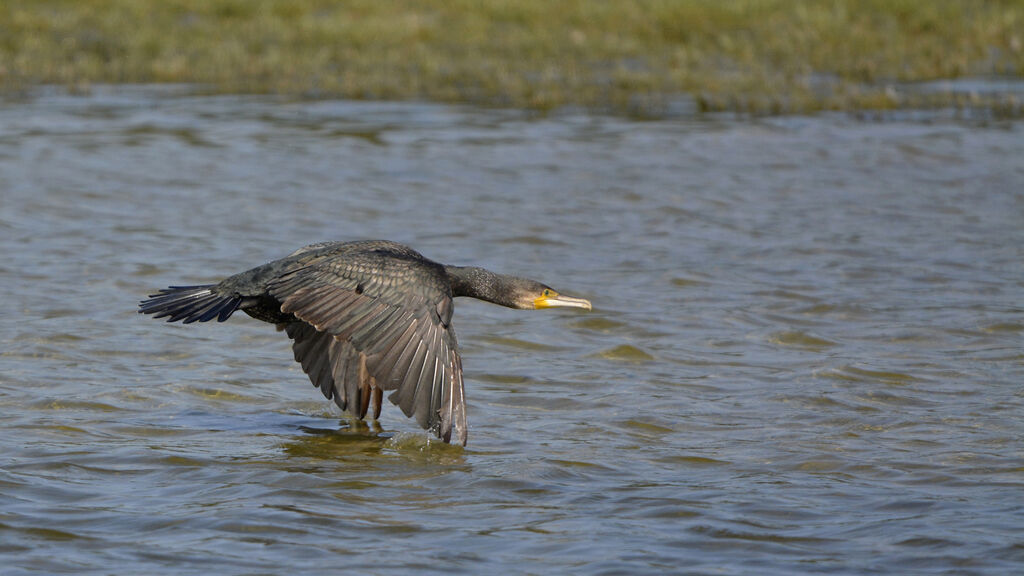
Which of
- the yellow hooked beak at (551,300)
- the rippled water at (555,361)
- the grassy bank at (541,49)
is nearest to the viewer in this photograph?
the rippled water at (555,361)

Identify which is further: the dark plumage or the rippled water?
the dark plumage

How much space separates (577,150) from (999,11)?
970 centimetres

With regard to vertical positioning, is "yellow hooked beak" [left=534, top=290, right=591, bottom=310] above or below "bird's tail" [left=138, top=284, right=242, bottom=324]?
below

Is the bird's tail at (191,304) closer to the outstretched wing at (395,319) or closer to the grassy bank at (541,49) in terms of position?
the outstretched wing at (395,319)

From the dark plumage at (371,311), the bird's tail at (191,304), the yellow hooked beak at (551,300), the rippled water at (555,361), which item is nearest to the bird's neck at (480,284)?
the dark plumage at (371,311)

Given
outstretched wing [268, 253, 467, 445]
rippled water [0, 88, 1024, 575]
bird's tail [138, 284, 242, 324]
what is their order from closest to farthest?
rippled water [0, 88, 1024, 575] < outstretched wing [268, 253, 467, 445] < bird's tail [138, 284, 242, 324]

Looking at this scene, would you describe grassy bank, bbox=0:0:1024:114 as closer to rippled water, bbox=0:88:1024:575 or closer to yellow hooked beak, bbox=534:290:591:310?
rippled water, bbox=0:88:1024:575

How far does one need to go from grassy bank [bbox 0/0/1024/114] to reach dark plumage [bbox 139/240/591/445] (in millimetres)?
10474

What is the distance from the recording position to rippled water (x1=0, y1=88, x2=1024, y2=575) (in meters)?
5.27

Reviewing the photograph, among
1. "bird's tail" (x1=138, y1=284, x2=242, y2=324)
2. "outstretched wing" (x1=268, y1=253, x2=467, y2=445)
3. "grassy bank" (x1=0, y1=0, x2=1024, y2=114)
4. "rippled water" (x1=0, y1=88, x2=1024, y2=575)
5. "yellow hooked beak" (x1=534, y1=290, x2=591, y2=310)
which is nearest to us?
"rippled water" (x1=0, y1=88, x2=1024, y2=575)

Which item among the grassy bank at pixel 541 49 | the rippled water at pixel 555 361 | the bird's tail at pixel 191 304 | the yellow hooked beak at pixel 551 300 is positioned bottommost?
the rippled water at pixel 555 361

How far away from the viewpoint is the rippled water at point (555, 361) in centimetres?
527

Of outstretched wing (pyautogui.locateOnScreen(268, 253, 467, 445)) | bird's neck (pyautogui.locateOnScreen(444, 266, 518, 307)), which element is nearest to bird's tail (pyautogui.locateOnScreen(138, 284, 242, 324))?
outstretched wing (pyautogui.locateOnScreen(268, 253, 467, 445))

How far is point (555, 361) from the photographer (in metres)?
8.18
